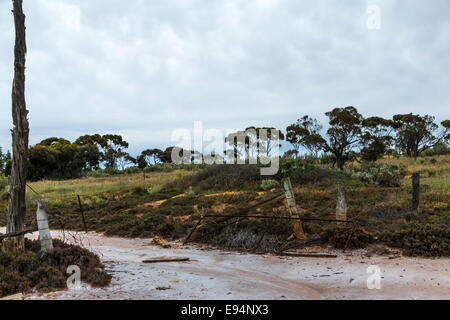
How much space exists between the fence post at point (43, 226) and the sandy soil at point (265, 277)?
1430 millimetres

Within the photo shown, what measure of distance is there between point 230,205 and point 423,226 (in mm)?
8049

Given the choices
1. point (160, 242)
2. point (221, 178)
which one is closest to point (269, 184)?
point (221, 178)

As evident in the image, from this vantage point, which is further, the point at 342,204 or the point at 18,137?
the point at 342,204

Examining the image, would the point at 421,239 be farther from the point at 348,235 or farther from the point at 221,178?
the point at 221,178

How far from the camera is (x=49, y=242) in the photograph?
8312mm

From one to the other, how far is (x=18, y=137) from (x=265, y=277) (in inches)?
229

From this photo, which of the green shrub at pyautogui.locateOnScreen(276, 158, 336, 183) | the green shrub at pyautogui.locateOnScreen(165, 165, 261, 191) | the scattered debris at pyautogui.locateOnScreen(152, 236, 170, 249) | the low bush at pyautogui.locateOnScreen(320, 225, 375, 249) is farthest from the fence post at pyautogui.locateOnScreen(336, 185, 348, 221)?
the green shrub at pyautogui.locateOnScreen(165, 165, 261, 191)

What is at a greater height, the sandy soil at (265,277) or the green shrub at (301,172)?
the green shrub at (301,172)

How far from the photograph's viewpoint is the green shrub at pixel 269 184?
2023 centimetres

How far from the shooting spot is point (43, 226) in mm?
8000

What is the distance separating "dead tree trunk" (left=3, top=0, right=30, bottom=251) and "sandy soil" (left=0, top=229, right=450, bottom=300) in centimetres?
213

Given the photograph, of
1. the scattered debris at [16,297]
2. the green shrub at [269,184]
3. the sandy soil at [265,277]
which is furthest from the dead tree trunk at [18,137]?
the green shrub at [269,184]

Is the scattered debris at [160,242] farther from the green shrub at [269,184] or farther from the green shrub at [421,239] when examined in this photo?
the green shrub at [269,184]
